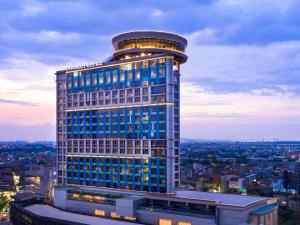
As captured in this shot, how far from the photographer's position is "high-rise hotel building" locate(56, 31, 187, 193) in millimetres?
88500

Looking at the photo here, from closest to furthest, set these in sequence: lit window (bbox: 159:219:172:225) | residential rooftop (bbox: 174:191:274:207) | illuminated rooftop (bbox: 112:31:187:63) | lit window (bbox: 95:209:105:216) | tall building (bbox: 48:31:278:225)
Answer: residential rooftop (bbox: 174:191:274:207) → lit window (bbox: 159:219:172:225) → tall building (bbox: 48:31:278:225) → lit window (bbox: 95:209:105:216) → illuminated rooftop (bbox: 112:31:187:63)

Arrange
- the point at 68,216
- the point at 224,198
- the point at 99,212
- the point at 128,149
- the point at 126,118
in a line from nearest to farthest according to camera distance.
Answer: the point at 224,198
the point at 68,216
the point at 99,212
the point at 128,149
the point at 126,118

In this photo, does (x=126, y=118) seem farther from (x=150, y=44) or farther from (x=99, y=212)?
(x=99, y=212)

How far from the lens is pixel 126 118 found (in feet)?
312

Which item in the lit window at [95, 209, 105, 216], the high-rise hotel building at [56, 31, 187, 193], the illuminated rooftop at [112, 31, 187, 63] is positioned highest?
the illuminated rooftop at [112, 31, 187, 63]

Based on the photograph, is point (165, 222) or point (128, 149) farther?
point (128, 149)

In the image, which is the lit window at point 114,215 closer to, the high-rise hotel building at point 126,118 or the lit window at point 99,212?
the lit window at point 99,212

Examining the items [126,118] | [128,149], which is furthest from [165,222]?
[126,118]

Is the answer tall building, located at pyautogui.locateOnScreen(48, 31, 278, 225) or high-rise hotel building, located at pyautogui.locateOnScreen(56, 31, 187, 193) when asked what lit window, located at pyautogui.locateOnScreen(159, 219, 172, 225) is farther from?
high-rise hotel building, located at pyautogui.locateOnScreen(56, 31, 187, 193)

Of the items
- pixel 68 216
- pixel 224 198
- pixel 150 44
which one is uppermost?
pixel 150 44

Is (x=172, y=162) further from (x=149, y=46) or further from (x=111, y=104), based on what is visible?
(x=149, y=46)

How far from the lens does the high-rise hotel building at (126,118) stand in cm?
8850

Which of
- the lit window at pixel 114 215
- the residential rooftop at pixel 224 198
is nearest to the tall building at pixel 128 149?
the residential rooftop at pixel 224 198

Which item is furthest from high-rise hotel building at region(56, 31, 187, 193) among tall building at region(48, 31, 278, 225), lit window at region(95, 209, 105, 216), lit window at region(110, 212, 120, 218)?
lit window at region(95, 209, 105, 216)
